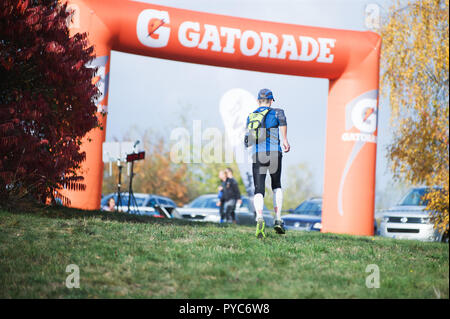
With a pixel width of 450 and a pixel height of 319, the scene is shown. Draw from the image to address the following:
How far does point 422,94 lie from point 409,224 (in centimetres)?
367

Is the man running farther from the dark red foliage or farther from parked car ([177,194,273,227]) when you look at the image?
parked car ([177,194,273,227])

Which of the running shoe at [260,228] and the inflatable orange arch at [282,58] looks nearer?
the running shoe at [260,228]

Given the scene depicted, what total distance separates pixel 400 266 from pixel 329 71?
832 cm

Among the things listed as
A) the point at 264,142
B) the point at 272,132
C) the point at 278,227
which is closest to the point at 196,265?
the point at 278,227

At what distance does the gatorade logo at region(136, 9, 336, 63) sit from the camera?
11.8 m

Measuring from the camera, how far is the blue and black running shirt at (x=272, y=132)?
7203 mm

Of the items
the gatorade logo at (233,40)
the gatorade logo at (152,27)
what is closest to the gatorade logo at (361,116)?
the gatorade logo at (233,40)

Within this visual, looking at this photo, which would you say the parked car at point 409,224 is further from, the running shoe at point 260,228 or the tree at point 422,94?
the running shoe at point 260,228

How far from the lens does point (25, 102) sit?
8.02 m

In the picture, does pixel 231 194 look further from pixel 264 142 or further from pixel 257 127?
pixel 257 127

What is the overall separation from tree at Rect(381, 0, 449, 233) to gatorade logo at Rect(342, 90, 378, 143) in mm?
850

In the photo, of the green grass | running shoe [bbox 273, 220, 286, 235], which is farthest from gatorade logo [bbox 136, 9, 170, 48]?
running shoe [bbox 273, 220, 286, 235]

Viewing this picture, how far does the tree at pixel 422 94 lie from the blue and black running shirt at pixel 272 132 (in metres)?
4.44
